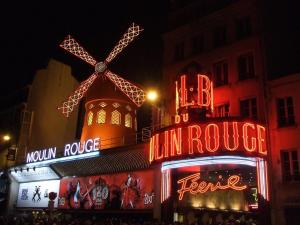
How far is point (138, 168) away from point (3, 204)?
1395cm

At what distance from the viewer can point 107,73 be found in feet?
80.9

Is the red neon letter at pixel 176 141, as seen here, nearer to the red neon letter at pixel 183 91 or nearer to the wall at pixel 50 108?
the red neon letter at pixel 183 91

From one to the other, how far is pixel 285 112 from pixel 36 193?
18207 millimetres

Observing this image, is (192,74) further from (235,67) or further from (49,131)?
(49,131)

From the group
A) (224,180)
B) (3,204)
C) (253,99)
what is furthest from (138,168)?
(3,204)

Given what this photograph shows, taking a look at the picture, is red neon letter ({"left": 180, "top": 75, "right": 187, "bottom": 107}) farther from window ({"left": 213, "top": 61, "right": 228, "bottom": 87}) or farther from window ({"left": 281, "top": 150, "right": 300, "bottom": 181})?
window ({"left": 281, "top": 150, "right": 300, "bottom": 181})

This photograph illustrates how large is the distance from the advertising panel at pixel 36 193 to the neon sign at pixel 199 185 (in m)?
11.1

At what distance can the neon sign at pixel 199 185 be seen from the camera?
50.2ft

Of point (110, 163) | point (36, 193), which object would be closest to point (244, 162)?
point (110, 163)

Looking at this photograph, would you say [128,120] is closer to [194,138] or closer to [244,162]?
[194,138]

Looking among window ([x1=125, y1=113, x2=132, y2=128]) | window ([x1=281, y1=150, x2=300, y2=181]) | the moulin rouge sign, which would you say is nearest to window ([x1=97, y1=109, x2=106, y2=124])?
window ([x1=125, y1=113, x2=132, y2=128])

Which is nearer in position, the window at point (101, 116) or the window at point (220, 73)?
the window at point (220, 73)

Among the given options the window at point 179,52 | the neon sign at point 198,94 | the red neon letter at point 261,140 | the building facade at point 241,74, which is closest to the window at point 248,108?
the building facade at point 241,74

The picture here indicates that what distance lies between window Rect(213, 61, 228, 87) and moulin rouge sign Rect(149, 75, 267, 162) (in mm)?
1725
